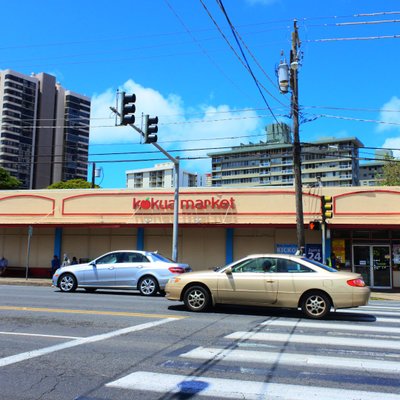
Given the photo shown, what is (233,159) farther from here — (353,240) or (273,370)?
(273,370)

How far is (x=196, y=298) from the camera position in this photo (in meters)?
11.0

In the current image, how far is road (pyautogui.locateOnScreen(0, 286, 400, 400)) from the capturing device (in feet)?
16.7

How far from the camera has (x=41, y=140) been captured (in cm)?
10200

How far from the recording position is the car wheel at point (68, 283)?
15992mm

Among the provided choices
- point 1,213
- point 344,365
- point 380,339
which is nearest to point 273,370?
point 344,365

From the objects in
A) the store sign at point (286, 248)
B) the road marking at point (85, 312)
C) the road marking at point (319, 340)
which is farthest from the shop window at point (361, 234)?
the road marking at point (319, 340)

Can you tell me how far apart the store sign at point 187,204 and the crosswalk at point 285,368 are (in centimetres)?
1449

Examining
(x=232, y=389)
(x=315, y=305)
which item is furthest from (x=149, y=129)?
(x=232, y=389)

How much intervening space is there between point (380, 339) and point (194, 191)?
53.3 ft

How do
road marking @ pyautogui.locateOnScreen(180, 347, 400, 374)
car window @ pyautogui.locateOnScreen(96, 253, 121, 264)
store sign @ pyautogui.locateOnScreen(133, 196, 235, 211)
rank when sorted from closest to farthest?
1. road marking @ pyautogui.locateOnScreen(180, 347, 400, 374)
2. car window @ pyautogui.locateOnScreen(96, 253, 121, 264)
3. store sign @ pyautogui.locateOnScreen(133, 196, 235, 211)

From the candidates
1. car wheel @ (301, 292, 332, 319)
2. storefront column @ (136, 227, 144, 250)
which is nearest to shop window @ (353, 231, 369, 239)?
storefront column @ (136, 227, 144, 250)

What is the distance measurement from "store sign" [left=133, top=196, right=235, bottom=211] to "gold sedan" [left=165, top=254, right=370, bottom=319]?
40.2ft

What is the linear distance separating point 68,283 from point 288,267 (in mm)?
8704

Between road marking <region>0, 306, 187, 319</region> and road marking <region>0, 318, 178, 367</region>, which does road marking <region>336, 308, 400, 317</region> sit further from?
road marking <region>0, 318, 178, 367</region>
